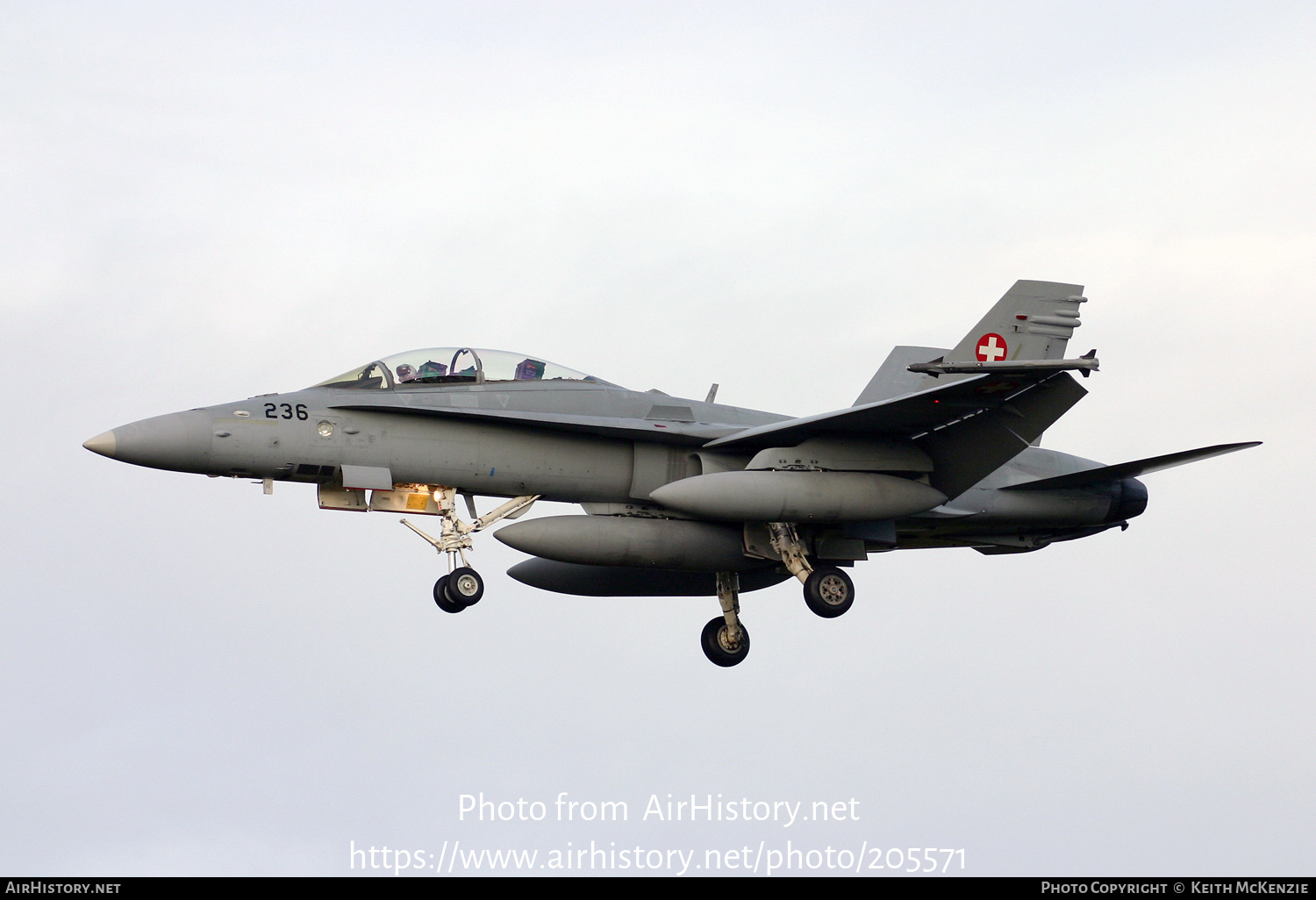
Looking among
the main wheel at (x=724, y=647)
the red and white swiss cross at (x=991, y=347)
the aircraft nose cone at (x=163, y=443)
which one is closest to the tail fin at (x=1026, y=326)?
the red and white swiss cross at (x=991, y=347)

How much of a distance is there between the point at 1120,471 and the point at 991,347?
2319 millimetres

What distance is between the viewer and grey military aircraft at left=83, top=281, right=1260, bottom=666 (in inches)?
710

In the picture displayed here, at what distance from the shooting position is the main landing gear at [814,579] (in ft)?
65.0

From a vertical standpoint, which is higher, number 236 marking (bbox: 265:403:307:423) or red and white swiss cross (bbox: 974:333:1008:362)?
red and white swiss cross (bbox: 974:333:1008:362)

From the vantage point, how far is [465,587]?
1812 centimetres

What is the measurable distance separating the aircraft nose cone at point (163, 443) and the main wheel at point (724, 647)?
749cm

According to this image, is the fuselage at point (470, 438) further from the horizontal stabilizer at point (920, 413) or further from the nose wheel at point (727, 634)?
the nose wheel at point (727, 634)

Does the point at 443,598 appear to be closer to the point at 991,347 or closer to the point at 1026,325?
the point at 991,347

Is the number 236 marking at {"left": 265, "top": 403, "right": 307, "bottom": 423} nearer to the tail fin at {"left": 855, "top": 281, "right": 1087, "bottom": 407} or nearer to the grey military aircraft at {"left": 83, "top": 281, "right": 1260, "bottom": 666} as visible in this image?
the grey military aircraft at {"left": 83, "top": 281, "right": 1260, "bottom": 666}

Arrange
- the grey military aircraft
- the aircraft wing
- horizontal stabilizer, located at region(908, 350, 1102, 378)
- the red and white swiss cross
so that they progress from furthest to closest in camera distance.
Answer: the red and white swiss cross → the aircraft wing → the grey military aircraft → horizontal stabilizer, located at region(908, 350, 1102, 378)

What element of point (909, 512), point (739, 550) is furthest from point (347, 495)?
point (909, 512)

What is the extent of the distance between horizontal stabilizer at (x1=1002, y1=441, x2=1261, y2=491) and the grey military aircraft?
3 centimetres

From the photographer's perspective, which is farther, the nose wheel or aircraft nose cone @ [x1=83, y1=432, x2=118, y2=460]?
the nose wheel

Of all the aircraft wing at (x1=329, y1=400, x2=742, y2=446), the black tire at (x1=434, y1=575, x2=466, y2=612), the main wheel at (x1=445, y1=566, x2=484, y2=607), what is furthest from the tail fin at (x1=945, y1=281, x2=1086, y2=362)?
the black tire at (x1=434, y1=575, x2=466, y2=612)
